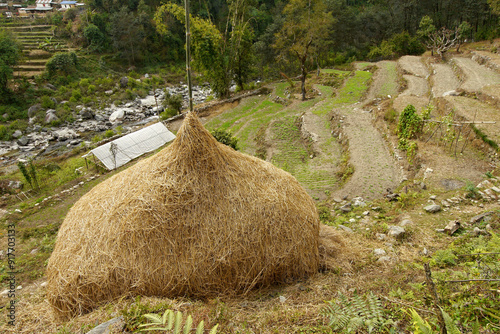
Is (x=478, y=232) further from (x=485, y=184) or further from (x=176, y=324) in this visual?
(x=176, y=324)

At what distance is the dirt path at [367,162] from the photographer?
10.9 metres

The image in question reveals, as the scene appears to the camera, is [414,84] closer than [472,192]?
No

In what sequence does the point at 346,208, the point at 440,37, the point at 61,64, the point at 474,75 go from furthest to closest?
the point at 61,64 < the point at 440,37 < the point at 474,75 < the point at 346,208

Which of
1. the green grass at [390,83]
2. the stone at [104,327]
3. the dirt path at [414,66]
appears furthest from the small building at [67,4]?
the stone at [104,327]

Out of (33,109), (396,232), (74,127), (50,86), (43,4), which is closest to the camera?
(396,232)

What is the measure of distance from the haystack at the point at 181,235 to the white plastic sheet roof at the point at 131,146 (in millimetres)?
11736

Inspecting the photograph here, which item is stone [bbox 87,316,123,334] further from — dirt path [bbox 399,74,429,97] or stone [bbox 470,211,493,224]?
dirt path [bbox 399,74,429,97]

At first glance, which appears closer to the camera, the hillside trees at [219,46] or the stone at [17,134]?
the hillside trees at [219,46]

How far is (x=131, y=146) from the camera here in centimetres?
1728

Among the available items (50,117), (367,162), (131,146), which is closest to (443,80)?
(367,162)

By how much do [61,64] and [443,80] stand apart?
3920cm

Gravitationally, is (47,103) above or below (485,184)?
above

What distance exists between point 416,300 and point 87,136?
26.2 meters

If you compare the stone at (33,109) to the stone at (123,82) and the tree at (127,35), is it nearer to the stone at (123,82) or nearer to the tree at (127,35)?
the stone at (123,82)
